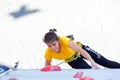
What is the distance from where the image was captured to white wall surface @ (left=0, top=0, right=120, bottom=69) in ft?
15.7

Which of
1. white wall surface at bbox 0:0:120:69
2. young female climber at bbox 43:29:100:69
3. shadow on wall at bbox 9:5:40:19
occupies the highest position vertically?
shadow on wall at bbox 9:5:40:19

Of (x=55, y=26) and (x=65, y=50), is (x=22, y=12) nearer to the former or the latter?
(x=55, y=26)

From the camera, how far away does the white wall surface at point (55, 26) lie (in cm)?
480

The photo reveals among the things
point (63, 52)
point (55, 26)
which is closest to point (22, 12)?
point (55, 26)

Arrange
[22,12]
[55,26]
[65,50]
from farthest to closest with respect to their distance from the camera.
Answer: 1. [22,12]
2. [55,26]
3. [65,50]

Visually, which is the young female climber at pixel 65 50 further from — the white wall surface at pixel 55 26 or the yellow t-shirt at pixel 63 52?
the white wall surface at pixel 55 26

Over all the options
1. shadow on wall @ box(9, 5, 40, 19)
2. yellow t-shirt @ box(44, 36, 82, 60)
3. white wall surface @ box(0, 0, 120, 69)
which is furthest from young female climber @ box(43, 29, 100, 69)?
shadow on wall @ box(9, 5, 40, 19)

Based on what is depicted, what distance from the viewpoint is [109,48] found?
4.71 meters

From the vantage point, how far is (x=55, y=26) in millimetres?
5191

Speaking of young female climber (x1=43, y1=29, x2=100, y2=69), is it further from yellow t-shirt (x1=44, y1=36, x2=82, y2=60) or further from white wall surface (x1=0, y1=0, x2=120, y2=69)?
white wall surface (x1=0, y1=0, x2=120, y2=69)

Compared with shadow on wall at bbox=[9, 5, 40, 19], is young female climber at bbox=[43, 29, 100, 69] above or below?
below

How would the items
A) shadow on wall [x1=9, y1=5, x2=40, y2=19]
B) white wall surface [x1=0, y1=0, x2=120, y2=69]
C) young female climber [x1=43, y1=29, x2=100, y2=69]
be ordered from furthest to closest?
shadow on wall [x1=9, y1=5, x2=40, y2=19], white wall surface [x1=0, y1=0, x2=120, y2=69], young female climber [x1=43, y1=29, x2=100, y2=69]

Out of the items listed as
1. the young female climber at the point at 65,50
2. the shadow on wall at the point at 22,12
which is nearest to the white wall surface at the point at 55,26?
the shadow on wall at the point at 22,12

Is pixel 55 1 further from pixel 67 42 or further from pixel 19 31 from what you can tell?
pixel 67 42
